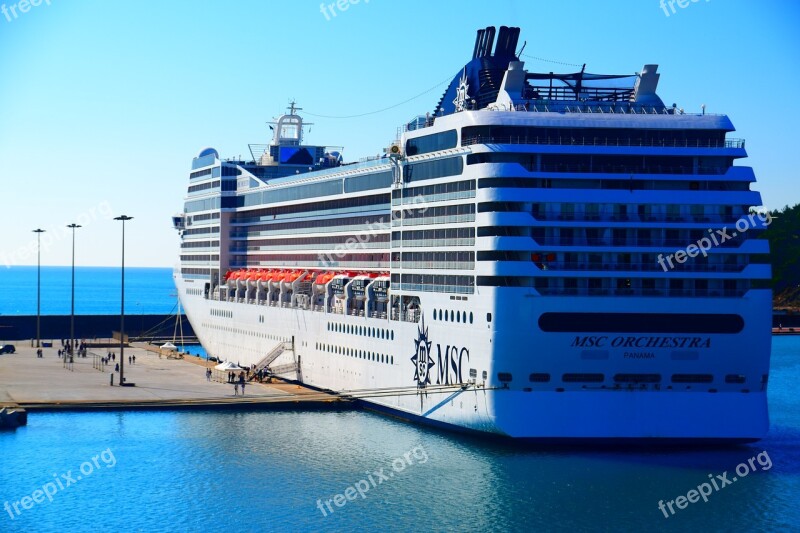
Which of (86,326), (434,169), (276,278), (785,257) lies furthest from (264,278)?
(785,257)

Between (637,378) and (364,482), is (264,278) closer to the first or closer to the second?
(364,482)

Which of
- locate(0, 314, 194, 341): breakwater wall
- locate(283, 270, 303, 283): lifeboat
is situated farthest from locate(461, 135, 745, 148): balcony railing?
locate(0, 314, 194, 341): breakwater wall

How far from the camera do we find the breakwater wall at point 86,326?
12106 centimetres

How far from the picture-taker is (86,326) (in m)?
123

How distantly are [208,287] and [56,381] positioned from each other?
19665 mm

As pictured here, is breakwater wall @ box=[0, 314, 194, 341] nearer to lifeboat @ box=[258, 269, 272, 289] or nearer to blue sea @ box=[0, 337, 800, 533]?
lifeboat @ box=[258, 269, 272, 289]

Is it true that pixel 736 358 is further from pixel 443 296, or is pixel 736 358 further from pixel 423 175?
pixel 423 175

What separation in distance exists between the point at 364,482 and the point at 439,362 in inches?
373

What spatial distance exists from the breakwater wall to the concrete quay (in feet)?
104

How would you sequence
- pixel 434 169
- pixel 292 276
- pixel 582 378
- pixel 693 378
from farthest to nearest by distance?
pixel 292 276, pixel 434 169, pixel 693 378, pixel 582 378

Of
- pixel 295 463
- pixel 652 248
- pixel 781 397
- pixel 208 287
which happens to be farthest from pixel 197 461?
pixel 208 287

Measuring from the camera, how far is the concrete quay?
211 ft

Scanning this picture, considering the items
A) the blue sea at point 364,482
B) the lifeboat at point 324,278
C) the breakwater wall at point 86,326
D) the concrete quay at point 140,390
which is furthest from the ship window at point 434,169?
the breakwater wall at point 86,326

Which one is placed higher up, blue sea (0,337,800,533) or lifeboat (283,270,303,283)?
lifeboat (283,270,303,283)
